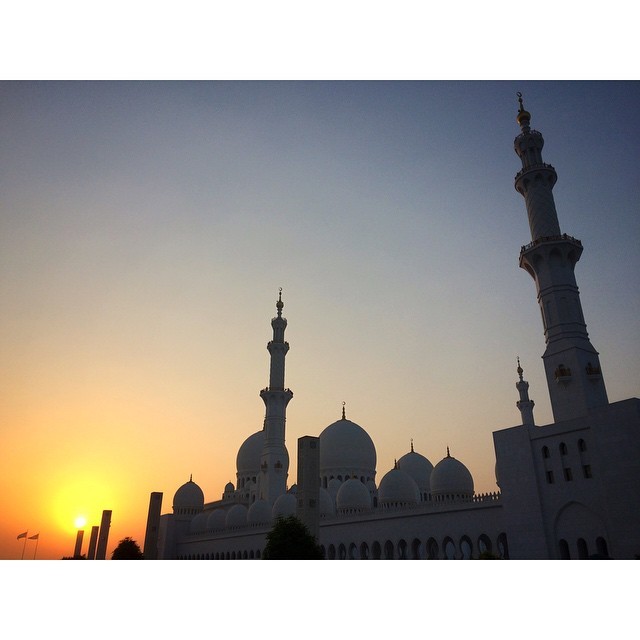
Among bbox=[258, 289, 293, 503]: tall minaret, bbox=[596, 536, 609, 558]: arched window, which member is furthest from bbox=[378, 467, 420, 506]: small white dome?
bbox=[596, 536, 609, 558]: arched window

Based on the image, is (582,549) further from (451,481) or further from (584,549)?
(451,481)

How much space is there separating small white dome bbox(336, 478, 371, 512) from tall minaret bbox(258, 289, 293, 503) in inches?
211

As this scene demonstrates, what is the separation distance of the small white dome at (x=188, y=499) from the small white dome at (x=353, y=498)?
64.6 feet

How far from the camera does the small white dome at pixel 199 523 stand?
42312 mm

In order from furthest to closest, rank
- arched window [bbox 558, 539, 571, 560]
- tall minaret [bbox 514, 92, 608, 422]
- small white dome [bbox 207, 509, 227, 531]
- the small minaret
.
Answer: small white dome [bbox 207, 509, 227, 531]
the small minaret
tall minaret [bbox 514, 92, 608, 422]
arched window [bbox 558, 539, 571, 560]

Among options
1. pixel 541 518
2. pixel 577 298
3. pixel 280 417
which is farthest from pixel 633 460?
pixel 280 417

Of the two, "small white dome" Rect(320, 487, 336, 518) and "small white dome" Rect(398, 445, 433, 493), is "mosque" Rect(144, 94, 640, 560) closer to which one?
"small white dome" Rect(320, 487, 336, 518)

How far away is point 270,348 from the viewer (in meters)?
38.3

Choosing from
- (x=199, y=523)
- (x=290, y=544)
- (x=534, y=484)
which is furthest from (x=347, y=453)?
(x=534, y=484)

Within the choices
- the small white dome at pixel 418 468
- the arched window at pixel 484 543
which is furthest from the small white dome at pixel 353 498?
the arched window at pixel 484 543

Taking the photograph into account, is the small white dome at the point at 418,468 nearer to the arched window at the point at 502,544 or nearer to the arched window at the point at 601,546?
the arched window at the point at 502,544

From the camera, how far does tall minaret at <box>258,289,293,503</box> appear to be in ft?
119

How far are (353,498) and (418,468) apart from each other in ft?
28.7
